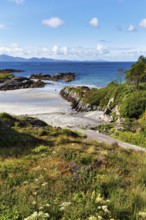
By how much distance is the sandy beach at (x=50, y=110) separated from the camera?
1443 inches

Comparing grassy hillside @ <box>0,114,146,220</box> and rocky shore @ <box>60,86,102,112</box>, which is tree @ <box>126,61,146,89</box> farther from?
grassy hillside @ <box>0,114,146,220</box>

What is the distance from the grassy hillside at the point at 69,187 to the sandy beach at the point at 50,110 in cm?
2216

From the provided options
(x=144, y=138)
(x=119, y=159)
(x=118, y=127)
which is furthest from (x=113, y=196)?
(x=118, y=127)

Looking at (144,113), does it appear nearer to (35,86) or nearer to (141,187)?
(141,187)

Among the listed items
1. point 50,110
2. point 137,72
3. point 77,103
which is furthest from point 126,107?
point 77,103

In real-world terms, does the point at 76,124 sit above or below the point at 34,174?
below

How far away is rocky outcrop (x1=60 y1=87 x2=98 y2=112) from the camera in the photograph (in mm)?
48031

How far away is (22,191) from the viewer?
727 centimetres

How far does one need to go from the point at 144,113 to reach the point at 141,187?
2694cm

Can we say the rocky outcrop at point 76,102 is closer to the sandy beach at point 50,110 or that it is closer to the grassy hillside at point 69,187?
→ the sandy beach at point 50,110

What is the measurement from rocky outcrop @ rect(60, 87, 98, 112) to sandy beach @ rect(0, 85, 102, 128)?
117cm

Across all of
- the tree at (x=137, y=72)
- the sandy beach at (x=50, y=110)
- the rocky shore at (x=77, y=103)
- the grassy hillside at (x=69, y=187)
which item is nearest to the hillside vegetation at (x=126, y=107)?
the tree at (x=137, y=72)

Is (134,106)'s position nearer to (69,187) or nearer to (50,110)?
(50,110)

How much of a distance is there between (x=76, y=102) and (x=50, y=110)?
830 centimetres
